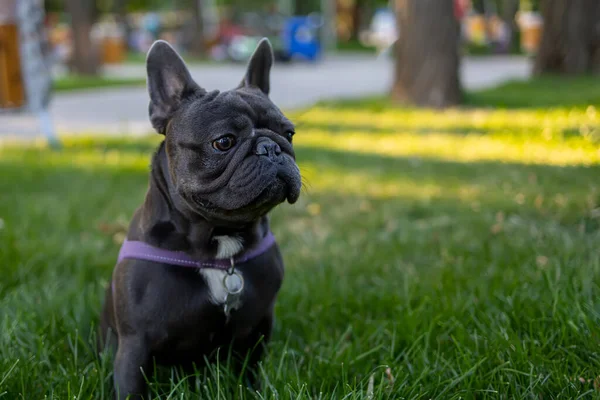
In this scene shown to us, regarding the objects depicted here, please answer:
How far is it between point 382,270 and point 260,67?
1378mm

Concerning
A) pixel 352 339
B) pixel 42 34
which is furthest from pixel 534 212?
pixel 42 34

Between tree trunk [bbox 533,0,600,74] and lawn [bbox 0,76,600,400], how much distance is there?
311 inches

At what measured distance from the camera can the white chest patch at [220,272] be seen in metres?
2.26

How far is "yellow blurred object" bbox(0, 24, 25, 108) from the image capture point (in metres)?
6.91

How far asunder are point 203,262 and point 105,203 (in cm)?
298

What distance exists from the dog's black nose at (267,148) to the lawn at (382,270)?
63 cm

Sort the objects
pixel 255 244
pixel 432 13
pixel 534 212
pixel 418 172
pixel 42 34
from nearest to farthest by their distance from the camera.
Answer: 1. pixel 255 244
2. pixel 534 212
3. pixel 418 172
4. pixel 42 34
5. pixel 432 13

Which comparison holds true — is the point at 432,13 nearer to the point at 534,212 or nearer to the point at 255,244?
the point at 534,212

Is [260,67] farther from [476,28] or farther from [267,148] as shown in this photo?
[476,28]

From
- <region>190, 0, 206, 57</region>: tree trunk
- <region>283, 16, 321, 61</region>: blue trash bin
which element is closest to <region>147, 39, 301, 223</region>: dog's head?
<region>283, 16, 321, 61</region>: blue trash bin

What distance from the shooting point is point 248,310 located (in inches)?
91.0

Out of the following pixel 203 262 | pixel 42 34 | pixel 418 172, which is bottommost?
pixel 418 172

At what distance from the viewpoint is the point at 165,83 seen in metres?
2.48

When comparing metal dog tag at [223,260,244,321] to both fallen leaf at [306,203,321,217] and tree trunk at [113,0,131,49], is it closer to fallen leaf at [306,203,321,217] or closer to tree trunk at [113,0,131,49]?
fallen leaf at [306,203,321,217]
